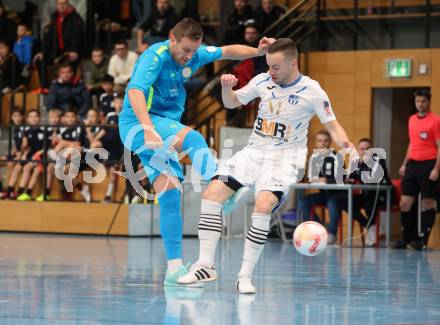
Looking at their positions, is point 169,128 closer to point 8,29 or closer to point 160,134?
point 160,134

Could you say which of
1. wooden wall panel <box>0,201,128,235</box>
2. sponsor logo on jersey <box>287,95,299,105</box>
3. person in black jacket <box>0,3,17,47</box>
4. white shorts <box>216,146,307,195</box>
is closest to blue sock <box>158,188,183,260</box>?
white shorts <box>216,146,307,195</box>

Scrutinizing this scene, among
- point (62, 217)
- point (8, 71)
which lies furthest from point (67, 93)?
point (62, 217)

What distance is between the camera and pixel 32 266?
9102 millimetres

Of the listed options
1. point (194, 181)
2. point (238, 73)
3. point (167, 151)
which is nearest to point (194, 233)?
point (194, 181)

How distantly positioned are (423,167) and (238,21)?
15.4ft

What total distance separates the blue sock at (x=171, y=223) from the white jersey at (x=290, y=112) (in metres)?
0.74

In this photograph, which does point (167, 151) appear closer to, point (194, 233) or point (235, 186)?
point (235, 186)

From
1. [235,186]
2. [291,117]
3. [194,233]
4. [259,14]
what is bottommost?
[194,233]

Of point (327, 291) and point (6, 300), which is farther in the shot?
point (327, 291)

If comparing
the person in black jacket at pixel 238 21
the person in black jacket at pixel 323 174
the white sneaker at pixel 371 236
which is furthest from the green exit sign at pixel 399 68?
the person in black jacket at pixel 238 21

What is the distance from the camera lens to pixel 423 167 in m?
13.2

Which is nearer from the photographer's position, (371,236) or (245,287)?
(245,287)

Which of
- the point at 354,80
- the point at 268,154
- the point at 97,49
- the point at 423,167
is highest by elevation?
the point at 97,49

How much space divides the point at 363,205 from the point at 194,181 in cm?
256
